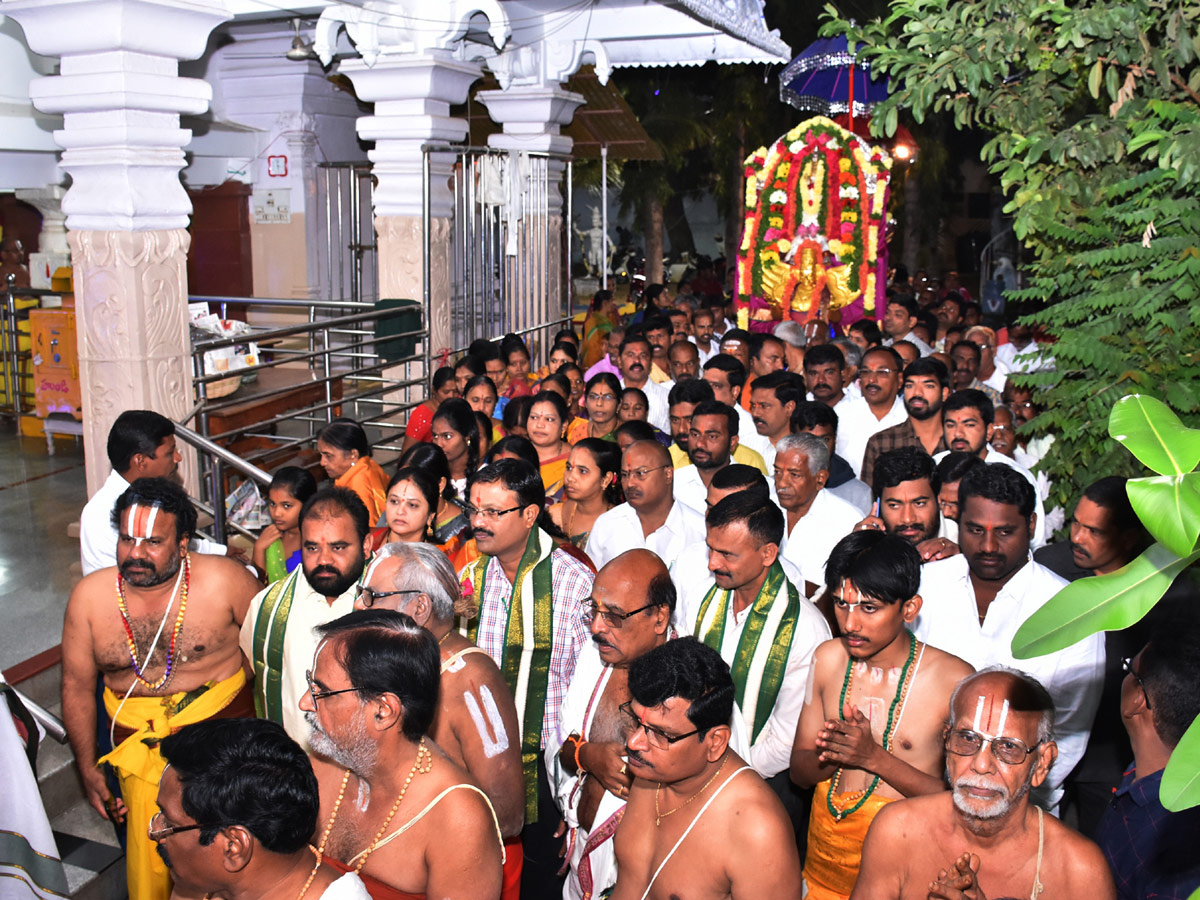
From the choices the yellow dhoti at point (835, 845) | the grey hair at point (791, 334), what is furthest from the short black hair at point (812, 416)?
the grey hair at point (791, 334)

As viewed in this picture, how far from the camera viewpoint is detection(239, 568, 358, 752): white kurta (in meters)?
3.43

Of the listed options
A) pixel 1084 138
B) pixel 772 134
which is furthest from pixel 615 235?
pixel 1084 138

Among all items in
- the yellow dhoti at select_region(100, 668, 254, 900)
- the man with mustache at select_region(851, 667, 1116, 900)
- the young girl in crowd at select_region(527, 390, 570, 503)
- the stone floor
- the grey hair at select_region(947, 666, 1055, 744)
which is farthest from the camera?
the young girl in crowd at select_region(527, 390, 570, 503)

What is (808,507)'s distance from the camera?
15.4ft

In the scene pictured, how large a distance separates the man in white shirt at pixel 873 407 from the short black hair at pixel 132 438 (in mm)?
3772

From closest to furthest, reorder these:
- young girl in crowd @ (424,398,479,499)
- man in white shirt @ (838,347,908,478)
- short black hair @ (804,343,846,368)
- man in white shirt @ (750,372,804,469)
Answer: young girl in crowd @ (424,398,479,499) → man in white shirt @ (750,372,804,469) → man in white shirt @ (838,347,908,478) → short black hair @ (804,343,846,368)

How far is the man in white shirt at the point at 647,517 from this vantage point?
453cm

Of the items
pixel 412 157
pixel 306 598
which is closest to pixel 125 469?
pixel 306 598

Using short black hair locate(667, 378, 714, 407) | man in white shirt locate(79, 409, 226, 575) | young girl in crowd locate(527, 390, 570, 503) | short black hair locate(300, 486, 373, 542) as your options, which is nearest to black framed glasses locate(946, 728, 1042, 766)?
short black hair locate(300, 486, 373, 542)

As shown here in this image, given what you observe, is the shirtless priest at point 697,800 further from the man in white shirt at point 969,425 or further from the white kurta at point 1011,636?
the man in white shirt at point 969,425

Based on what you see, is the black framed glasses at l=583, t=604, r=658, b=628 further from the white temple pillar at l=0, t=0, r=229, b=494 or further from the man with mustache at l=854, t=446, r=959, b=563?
→ the white temple pillar at l=0, t=0, r=229, b=494

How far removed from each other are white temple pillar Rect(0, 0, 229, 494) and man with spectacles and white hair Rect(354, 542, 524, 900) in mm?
3582

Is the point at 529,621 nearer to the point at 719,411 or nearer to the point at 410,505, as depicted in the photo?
the point at 410,505

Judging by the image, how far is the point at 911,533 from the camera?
4.10m
